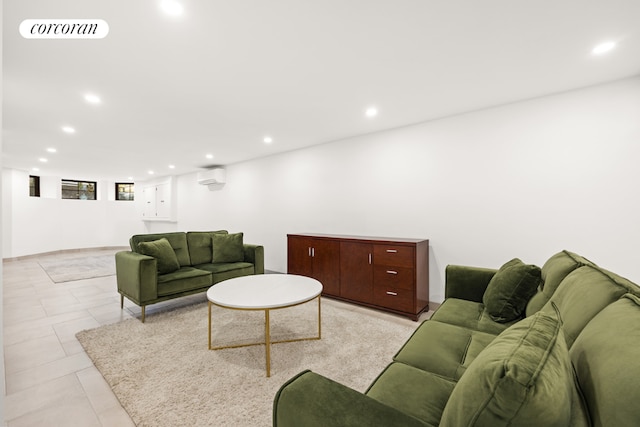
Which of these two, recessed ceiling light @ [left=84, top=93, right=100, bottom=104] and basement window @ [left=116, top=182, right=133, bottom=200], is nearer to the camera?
recessed ceiling light @ [left=84, top=93, right=100, bottom=104]

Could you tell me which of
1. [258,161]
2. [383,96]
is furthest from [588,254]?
[258,161]

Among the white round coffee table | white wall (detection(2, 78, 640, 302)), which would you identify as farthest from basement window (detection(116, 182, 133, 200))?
the white round coffee table

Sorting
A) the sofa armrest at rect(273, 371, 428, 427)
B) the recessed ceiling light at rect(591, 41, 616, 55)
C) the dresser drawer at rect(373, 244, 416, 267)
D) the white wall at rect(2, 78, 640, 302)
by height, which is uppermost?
the recessed ceiling light at rect(591, 41, 616, 55)

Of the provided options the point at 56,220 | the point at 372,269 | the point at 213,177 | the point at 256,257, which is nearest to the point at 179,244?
the point at 256,257

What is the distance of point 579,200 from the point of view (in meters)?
2.66

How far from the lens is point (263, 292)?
8.15 feet

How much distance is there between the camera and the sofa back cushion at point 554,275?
62.9 inches

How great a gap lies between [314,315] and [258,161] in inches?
142

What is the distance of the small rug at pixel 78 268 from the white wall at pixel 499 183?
4.40m

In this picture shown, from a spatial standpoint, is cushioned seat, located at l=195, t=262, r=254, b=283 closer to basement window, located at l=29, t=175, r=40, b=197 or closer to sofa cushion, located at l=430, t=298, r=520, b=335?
sofa cushion, located at l=430, t=298, r=520, b=335

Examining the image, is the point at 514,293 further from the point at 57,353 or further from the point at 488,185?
the point at 57,353

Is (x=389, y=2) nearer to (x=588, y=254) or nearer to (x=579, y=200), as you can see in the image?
(x=579, y=200)

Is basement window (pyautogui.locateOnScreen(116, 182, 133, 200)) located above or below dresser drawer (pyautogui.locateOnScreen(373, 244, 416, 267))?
above

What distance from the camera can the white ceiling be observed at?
5.53 feet
